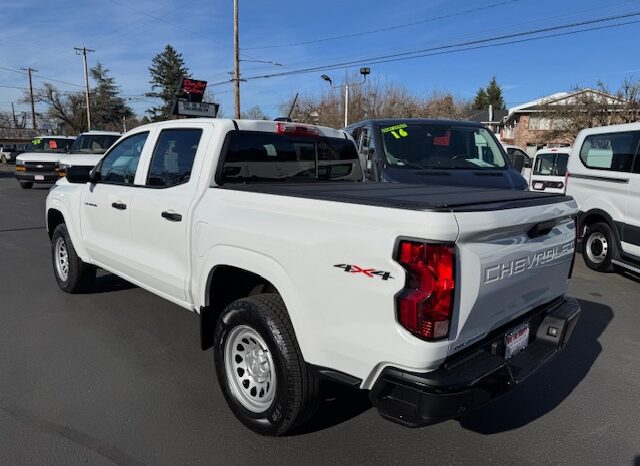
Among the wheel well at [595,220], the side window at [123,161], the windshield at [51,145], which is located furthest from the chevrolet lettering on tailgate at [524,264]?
the windshield at [51,145]

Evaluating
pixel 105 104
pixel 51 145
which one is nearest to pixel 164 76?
pixel 105 104

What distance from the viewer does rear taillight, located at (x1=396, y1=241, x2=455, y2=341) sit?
6.90ft

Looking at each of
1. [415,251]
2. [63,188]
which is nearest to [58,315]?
[63,188]

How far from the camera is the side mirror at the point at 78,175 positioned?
4.74 metres

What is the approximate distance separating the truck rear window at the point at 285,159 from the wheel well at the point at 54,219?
3.05m

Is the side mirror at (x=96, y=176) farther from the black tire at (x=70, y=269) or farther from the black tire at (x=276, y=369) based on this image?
the black tire at (x=276, y=369)

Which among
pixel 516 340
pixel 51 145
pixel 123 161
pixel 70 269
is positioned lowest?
pixel 70 269

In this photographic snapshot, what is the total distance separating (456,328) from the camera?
2.23m

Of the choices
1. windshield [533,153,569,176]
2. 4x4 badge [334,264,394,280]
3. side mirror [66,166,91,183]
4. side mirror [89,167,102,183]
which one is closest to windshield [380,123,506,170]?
side mirror [89,167,102,183]

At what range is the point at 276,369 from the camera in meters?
2.70

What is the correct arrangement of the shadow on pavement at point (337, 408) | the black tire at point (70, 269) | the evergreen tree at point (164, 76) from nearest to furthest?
the shadow on pavement at point (337, 408) < the black tire at point (70, 269) < the evergreen tree at point (164, 76)

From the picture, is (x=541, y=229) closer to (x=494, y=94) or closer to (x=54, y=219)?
(x=54, y=219)

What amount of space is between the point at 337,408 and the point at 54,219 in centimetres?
438

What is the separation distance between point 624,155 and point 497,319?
5.83 meters
